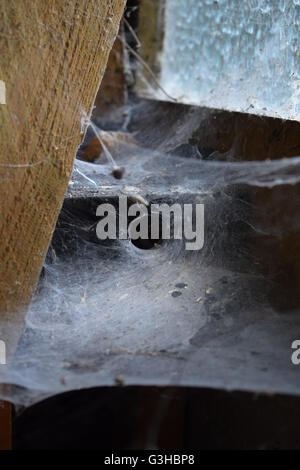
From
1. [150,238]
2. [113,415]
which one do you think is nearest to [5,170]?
[150,238]

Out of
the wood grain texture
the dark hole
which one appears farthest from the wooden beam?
the dark hole

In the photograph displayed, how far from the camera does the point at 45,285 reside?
44.9 inches

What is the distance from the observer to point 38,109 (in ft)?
2.59

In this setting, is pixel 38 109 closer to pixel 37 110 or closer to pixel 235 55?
pixel 37 110

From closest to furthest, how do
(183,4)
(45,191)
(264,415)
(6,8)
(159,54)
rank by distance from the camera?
(6,8) → (45,191) → (264,415) → (183,4) → (159,54)

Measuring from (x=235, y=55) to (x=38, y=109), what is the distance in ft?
2.98

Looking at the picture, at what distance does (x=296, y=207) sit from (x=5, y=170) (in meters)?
0.74

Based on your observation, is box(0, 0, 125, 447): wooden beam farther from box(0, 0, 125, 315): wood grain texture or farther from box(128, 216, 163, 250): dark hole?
box(128, 216, 163, 250): dark hole

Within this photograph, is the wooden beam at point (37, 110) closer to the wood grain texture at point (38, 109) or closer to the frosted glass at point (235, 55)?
the wood grain texture at point (38, 109)

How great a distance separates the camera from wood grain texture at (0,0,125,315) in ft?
2.43

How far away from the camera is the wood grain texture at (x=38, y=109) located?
74 cm

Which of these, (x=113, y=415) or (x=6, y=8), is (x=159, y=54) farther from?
(x=113, y=415)

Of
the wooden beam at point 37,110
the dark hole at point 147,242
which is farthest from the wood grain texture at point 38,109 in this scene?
the dark hole at point 147,242

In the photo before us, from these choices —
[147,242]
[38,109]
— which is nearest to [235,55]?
[147,242]
